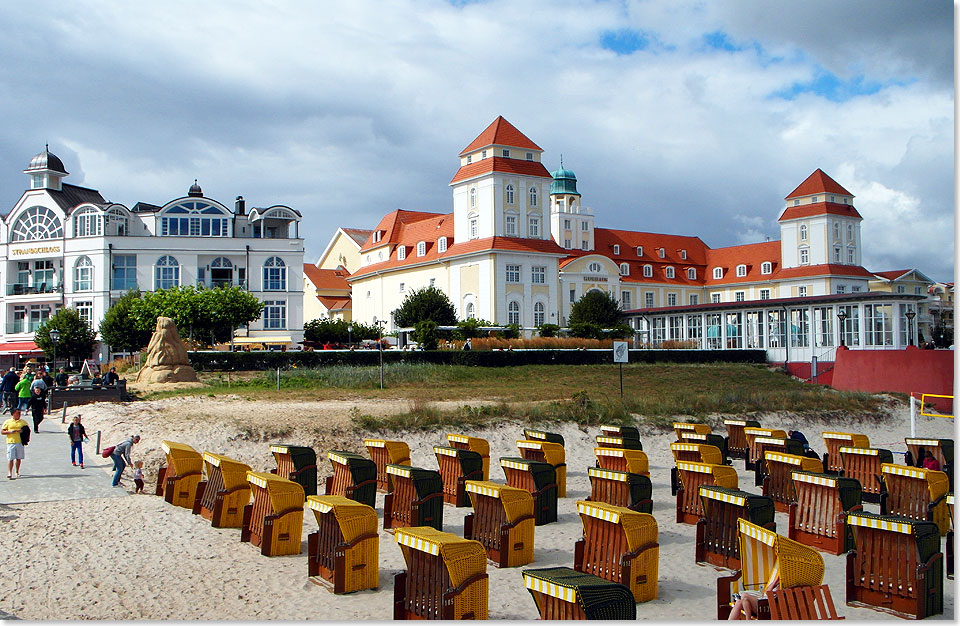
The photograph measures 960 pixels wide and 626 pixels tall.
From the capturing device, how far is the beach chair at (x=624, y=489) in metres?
13.6

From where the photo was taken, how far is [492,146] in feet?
209

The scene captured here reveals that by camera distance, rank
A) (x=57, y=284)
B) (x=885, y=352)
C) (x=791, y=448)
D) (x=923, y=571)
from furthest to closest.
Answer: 1. (x=57, y=284)
2. (x=885, y=352)
3. (x=791, y=448)
4. (x=923, y=571)

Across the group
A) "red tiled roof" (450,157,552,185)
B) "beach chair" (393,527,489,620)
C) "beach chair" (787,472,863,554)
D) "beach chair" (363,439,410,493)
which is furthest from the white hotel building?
"beach chair" (393,527,489,620)

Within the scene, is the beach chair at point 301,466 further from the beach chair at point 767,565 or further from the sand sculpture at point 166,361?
the sand sculpture at point 166,361

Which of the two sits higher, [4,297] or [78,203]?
[78,203]

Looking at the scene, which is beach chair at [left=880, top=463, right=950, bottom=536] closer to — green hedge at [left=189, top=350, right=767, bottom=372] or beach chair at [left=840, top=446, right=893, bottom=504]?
beach chair at [left=840, top=446, right=893, bottom=504]

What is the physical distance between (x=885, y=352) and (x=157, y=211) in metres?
48.2

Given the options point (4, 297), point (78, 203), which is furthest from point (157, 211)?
point (4, 297)

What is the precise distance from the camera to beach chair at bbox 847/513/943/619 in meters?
9.04

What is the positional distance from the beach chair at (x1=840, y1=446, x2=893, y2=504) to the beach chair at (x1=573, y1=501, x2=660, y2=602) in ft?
25.5

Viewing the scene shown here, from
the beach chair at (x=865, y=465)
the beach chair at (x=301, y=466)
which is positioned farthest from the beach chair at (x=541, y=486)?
the beach chair at (x=865, y=465)

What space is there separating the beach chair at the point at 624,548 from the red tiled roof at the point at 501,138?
182ft

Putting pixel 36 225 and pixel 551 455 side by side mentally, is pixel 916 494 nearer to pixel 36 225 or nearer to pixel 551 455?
pixel 551 455

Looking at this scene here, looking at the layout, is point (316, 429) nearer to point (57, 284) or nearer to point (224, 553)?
point (224, 553)
